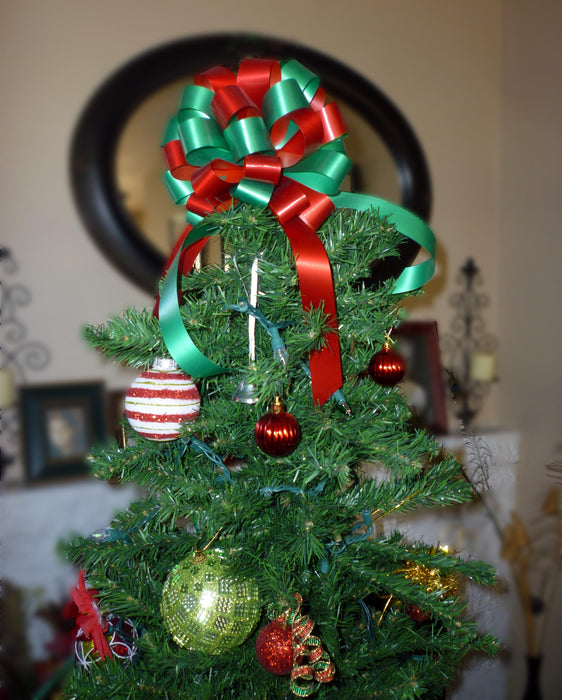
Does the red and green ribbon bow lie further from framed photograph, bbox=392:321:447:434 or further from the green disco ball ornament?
framed photograph, bbox=392:321:447:434

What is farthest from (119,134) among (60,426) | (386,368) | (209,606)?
(209,606)

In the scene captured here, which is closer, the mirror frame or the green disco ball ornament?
the green disco ball ornament

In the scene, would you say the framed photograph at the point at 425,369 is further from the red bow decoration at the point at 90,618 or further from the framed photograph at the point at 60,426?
the red bow decoration at the point at 90,618

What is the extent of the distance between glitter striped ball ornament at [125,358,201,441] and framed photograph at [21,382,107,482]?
2.26 feet

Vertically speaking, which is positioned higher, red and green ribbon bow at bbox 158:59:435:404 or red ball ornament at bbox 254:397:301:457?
red and green ribbon bow at bbox 158:59:435:404

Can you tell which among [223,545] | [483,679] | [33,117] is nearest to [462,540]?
[483,679]

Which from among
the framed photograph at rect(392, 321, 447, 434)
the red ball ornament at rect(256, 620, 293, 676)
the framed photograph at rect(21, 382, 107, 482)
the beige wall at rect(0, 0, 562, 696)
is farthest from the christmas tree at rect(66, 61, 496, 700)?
the framed photograph at rect(392, 321, 447, 434)

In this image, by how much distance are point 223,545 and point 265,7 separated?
120cm

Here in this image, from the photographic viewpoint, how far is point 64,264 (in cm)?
108

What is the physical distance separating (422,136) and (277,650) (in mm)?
1321

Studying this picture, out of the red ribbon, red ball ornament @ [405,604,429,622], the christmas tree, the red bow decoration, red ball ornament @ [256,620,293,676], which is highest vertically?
the red ribbon

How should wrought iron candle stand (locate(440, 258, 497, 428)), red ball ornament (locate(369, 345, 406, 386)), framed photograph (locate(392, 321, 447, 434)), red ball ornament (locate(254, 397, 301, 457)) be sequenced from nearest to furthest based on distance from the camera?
1. red ball ornament (locate(254, 397, 301, 457))
2. red ball ornament (locate(369, 345, 406, 386))
3. framed photograph (locate(392, 321, 447, 434))
4. wrought iron candle stand (locate(440, 258, 497, 428))

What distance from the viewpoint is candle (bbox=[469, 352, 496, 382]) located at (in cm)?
137

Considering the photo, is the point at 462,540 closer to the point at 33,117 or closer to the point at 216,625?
the point at 216,625
